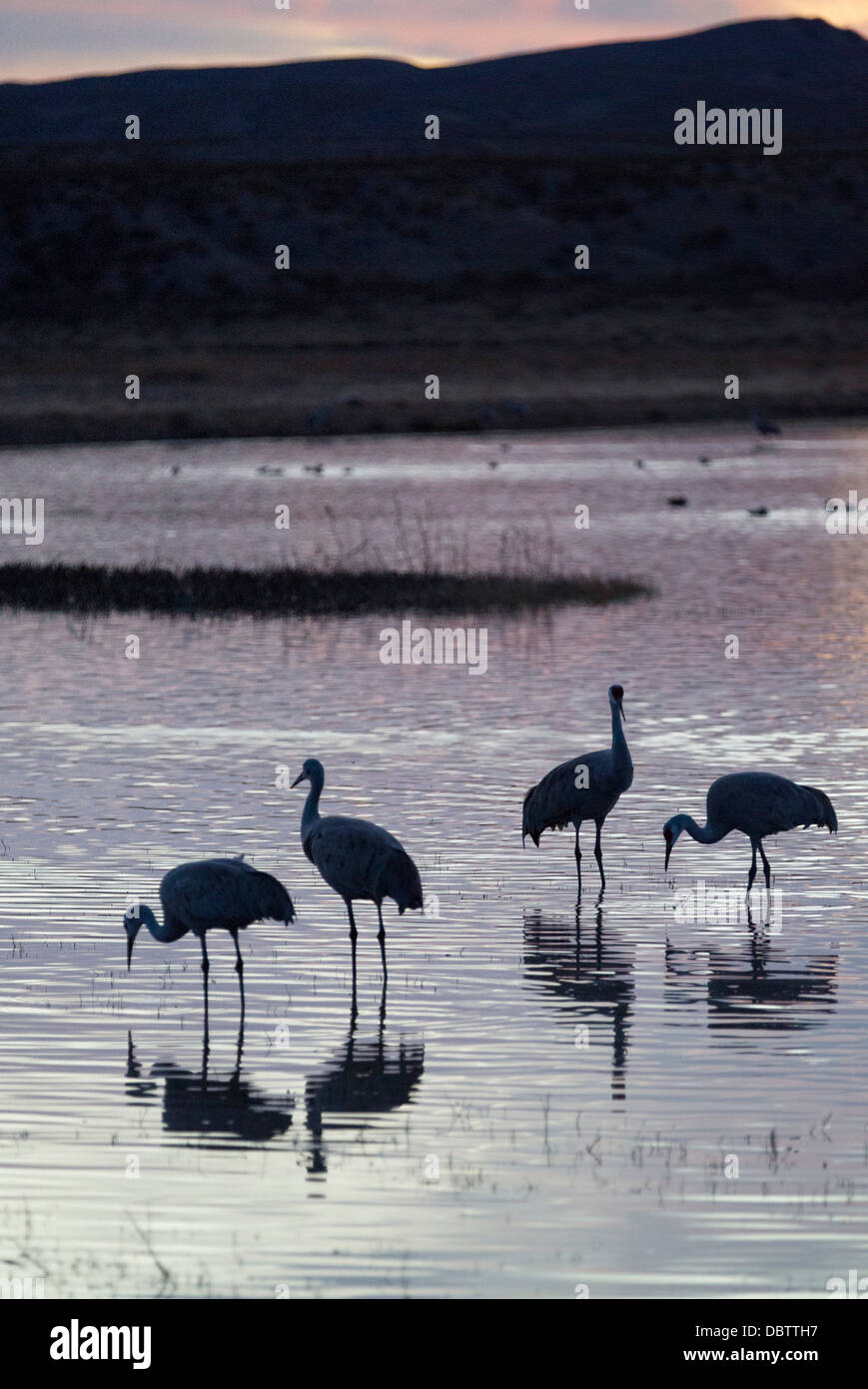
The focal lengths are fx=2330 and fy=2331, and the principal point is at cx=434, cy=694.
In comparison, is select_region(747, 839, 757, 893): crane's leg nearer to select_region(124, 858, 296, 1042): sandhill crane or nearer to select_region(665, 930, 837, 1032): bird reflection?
select_region(665, 930, 837, 1032): bird reflection

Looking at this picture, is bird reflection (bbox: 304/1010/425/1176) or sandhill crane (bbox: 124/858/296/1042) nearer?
bird reflection (bbox: 304/1010/425/1176)

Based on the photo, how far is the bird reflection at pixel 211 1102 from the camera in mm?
9883

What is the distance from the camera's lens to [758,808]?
14672 millimetres

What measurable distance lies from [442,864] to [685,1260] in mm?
7269

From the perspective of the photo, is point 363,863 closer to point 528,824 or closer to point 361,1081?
point 361,1081

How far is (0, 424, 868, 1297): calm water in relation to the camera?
8.44m

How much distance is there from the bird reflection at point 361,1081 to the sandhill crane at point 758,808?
3953 millimetres

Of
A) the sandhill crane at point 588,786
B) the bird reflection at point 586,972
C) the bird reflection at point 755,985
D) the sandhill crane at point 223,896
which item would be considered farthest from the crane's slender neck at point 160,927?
the sandhill crane at point 588,786

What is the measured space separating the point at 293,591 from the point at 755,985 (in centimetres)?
2014

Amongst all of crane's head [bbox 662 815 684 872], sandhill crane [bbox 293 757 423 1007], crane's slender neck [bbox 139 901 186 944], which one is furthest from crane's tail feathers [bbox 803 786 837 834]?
crane's slender neck [bbox 139 901 186 944]

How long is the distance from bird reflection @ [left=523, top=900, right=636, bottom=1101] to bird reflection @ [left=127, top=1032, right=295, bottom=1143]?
5.24ft

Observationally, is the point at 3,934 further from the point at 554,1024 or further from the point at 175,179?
the point at 175,179

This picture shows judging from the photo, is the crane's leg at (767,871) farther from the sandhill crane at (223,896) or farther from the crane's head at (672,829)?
the sandhill crane at (223,896)
